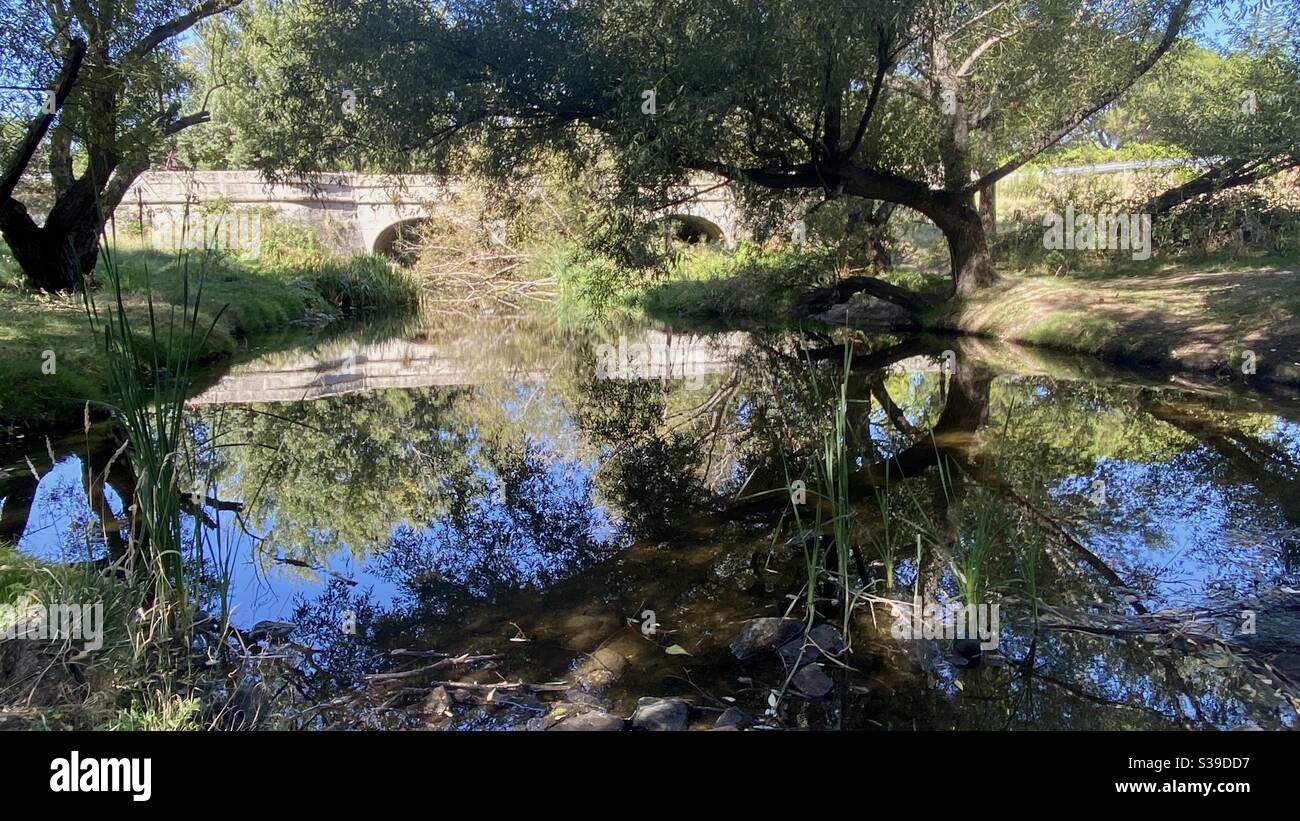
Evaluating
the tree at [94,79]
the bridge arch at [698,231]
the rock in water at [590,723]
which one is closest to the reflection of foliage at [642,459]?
the rock in water at [590,723]

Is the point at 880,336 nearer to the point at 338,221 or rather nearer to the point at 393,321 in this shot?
the point at 393,321

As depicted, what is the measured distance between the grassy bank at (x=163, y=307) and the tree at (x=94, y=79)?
A: 1.15 meters

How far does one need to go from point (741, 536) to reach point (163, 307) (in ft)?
34.0

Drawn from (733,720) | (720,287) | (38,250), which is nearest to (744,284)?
(720,287)

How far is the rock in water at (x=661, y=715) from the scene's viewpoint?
2947 mm

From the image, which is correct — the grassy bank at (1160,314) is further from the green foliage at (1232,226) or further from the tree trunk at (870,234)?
the tree trunk at (870,234)

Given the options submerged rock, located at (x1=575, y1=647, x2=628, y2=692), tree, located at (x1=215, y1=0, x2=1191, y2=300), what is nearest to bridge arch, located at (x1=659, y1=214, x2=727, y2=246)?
tree, located at (x1=215, y1=0, x2=1191, y2=300)

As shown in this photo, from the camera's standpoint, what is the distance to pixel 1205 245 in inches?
581

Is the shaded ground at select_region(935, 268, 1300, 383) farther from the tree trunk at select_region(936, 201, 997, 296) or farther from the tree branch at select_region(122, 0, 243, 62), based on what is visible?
the tree branch at select_region(122, 0, 243, 62)

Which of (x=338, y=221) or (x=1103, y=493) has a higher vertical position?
(x=338, y=221)

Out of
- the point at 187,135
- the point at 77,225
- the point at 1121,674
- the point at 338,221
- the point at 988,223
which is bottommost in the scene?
the point at 1121,674

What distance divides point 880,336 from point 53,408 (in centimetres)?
1269

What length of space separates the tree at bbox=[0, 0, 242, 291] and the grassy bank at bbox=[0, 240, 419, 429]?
1145 mm

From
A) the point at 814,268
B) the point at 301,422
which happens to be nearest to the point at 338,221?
the point at 814,268
